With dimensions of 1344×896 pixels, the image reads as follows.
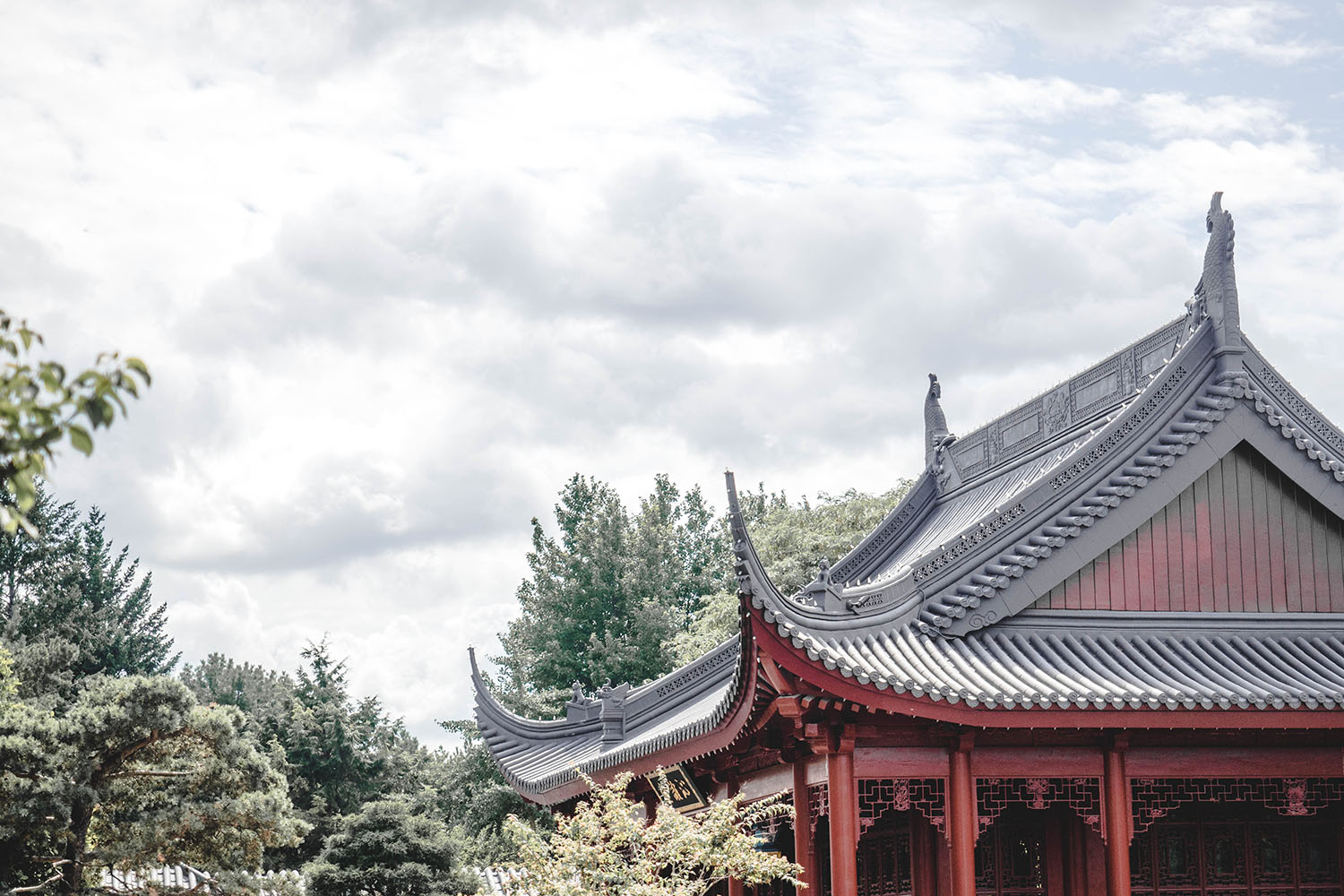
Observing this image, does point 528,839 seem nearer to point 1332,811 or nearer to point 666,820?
point 666,820

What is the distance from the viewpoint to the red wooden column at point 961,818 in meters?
12.4

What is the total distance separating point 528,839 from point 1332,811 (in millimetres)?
7387

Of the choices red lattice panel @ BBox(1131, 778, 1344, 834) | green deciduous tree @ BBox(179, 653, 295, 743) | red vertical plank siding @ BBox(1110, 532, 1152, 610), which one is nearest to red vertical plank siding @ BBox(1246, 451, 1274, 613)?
red vertical plank siding @ BBox(1110, 532, 1152, 610)

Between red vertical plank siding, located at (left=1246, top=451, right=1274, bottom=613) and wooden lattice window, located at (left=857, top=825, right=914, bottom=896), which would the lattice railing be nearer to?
wooden lattice window, located at (left=857, top=825, right=914, bottom=896)

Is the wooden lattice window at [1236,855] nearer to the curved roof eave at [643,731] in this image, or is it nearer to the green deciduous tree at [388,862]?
the curved roof eave at [643,731]

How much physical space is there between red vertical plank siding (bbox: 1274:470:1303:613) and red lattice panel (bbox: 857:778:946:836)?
13.6 feet

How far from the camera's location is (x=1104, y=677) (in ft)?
42.2

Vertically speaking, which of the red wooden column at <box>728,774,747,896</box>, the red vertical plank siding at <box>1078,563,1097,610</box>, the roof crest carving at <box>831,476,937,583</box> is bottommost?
the red wooden column at <box>728,774,747,896</box>

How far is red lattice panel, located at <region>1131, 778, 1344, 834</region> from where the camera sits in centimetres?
1303

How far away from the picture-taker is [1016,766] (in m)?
12.8

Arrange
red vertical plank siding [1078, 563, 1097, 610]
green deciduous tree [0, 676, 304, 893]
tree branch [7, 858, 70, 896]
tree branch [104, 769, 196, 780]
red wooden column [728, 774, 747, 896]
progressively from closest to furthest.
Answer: red vertical plank siding [1078, 563, 1097, 610]
red wooden column [728, 774, 747, 896]
green deciduous tree [0, 676, 304, 893]
tree branch [7, 858, 70, 896]
tree branch [104, 769, 196, 780]

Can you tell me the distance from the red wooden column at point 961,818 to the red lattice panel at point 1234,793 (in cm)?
154

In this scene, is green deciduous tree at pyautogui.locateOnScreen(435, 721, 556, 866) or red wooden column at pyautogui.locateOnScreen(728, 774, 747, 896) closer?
red wooden column at pyautogui.locateOnScreen(728, 774, 747, 896)

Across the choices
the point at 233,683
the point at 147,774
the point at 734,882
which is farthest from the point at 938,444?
the point at 233,683
